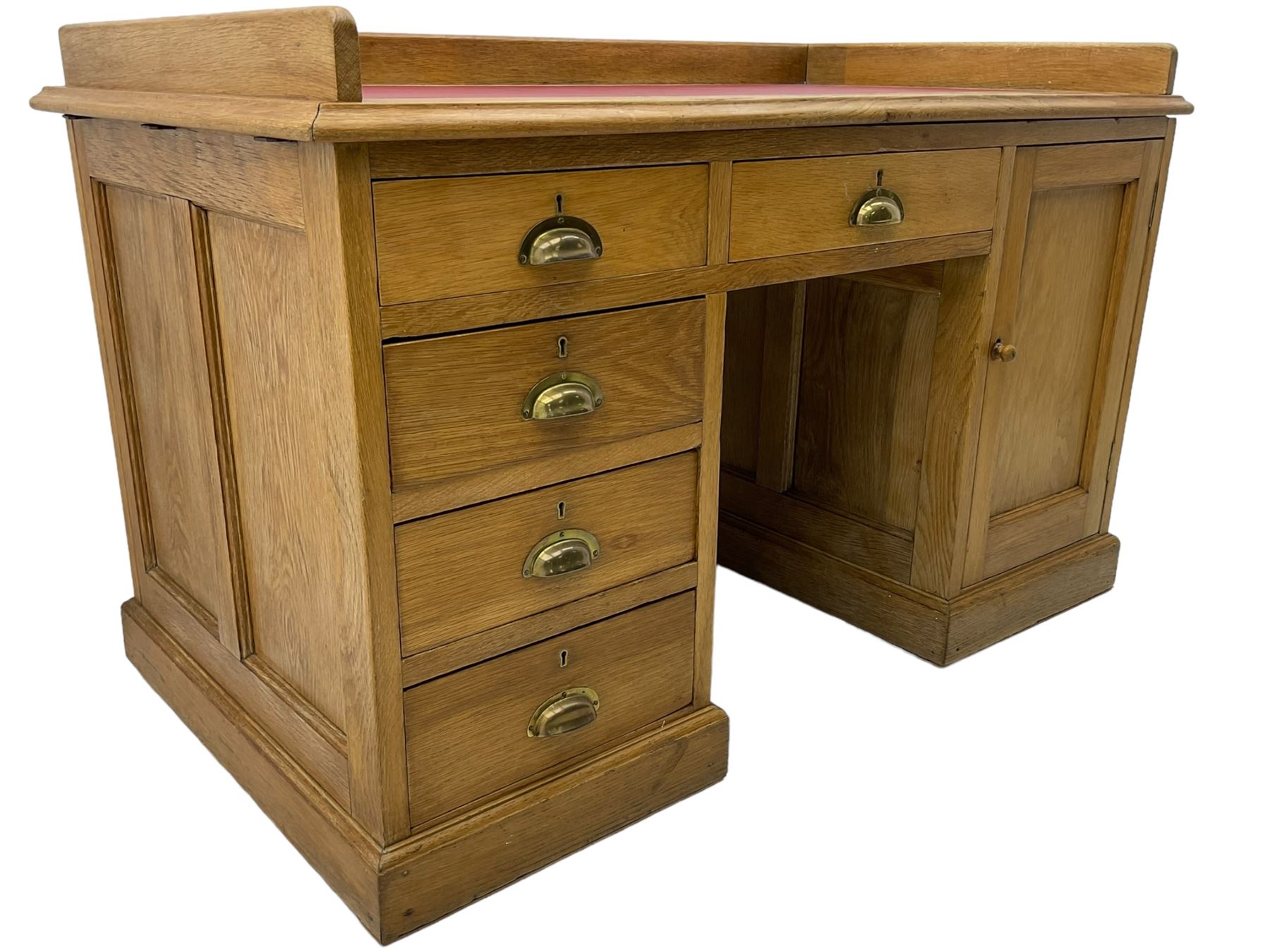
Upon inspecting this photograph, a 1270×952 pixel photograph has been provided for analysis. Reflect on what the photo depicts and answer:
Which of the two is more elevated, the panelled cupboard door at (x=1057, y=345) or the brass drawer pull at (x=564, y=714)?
the panelled cupboard door at (x=1057, y=345)

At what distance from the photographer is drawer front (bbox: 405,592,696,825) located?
5.37 feet

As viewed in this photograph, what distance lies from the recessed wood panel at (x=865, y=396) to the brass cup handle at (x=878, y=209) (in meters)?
0.37

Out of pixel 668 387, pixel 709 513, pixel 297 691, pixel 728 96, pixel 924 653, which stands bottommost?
pixel 924 653

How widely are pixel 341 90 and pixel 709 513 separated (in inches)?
33.6

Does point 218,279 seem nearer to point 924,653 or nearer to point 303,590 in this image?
point 303,590

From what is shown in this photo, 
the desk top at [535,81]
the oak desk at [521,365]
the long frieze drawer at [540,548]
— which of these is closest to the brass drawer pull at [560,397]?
the oak desk at [521,365]

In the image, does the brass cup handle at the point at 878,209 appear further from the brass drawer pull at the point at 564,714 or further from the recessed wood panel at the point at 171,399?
the recessed wood panel at the point at 171,399

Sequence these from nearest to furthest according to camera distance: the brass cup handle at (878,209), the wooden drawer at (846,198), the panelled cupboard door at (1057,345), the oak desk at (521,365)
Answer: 1. the oak desk at (521,365)
2. the wooden drawer at (846,198)
3. the brass cup handle at (878,209)
4. the panelled cupboard door at (1057,345)

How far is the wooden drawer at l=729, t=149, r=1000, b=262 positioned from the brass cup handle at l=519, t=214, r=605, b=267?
28 centimetres

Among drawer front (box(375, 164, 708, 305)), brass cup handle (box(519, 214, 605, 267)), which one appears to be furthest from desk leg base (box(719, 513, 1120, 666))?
brass cup handle (box(519, 214, 605, 267))

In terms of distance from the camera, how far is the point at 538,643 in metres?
1.72

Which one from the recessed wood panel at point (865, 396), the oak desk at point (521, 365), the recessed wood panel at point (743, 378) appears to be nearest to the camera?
the oak desk at point (521, 365)

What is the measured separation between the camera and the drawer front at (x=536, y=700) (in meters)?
1.64

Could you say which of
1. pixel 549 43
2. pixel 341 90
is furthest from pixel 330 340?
pixel 549 43
